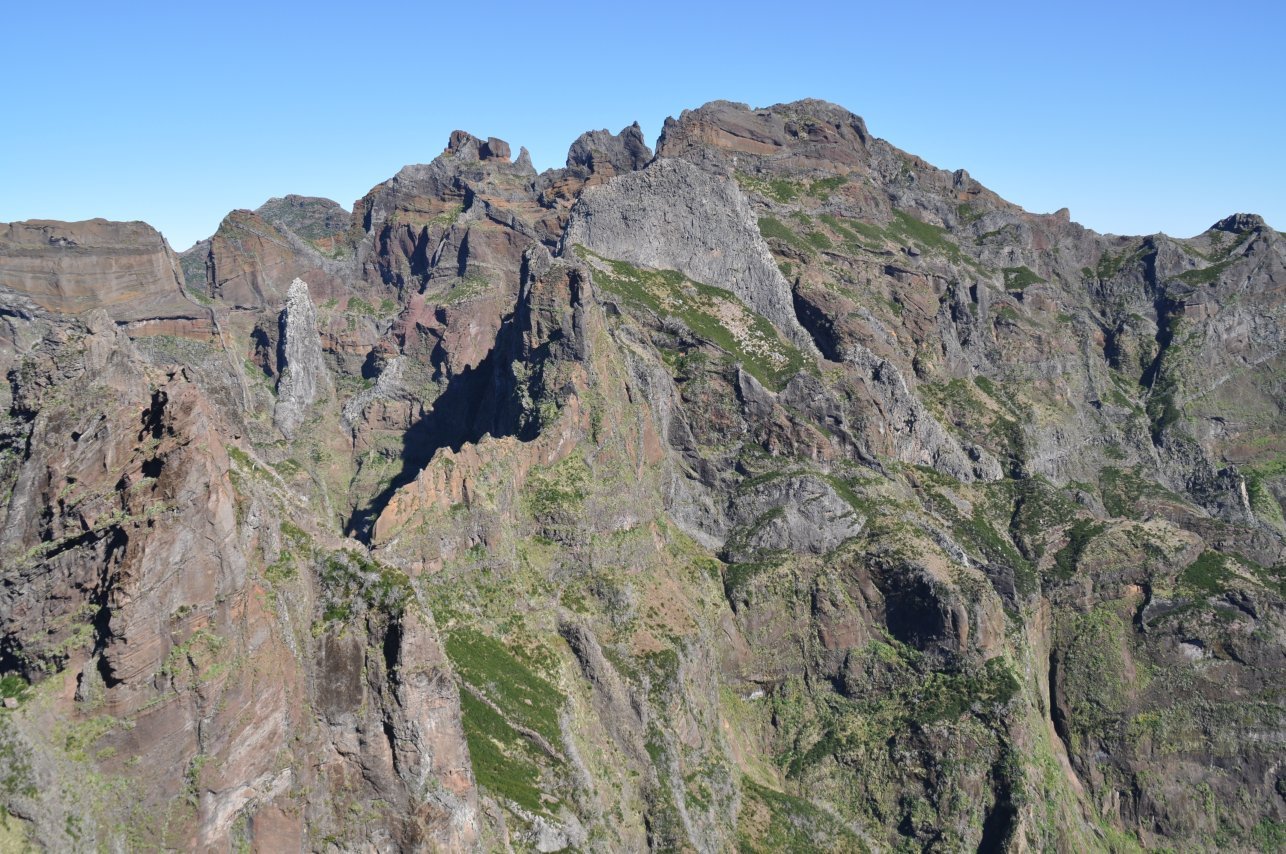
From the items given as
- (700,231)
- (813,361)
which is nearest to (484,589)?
(813,361)

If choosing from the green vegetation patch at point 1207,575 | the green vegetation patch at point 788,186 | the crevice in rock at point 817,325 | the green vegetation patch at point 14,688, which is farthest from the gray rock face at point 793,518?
the green vegetation patch at point 14,688

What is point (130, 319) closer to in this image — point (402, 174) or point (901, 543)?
point (402, 174)

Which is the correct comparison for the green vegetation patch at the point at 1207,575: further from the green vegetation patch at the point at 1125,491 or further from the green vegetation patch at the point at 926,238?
the green vegetation patch at the point at 926,238

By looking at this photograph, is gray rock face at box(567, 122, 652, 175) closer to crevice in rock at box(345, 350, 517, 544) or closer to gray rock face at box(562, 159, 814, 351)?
gray rock face at box(562, 159, 814, 351)

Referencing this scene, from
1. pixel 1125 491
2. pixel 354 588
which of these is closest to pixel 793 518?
pixel 1125 491

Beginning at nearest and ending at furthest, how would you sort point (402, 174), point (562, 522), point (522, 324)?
1. point (562, 522)
2. point (522, 324)
3. point (402, 174)

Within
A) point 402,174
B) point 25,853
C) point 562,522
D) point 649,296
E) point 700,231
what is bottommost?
point 25,853

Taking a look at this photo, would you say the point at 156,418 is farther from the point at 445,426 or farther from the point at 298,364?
the point at 298,364
